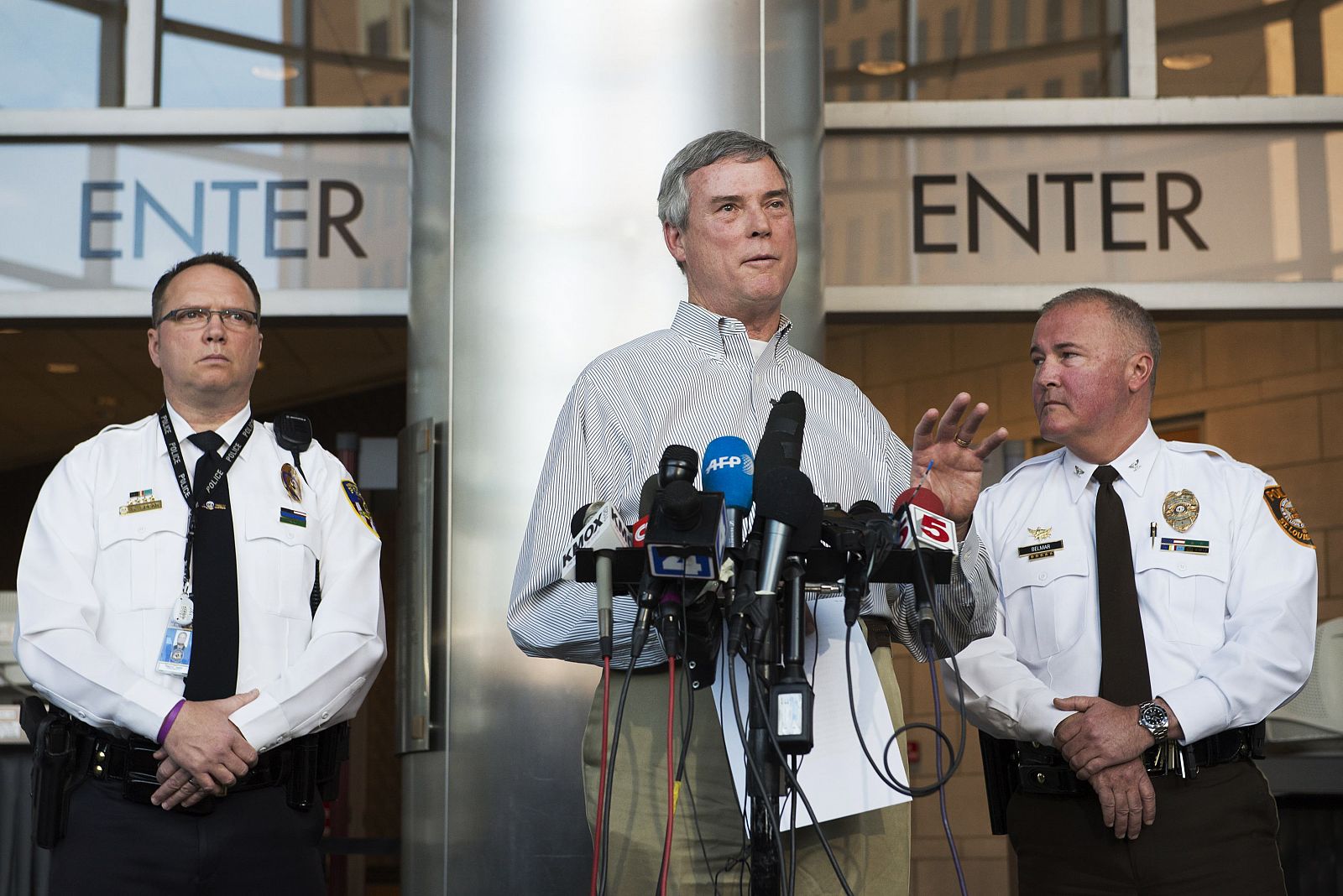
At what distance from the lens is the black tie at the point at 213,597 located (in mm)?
2580

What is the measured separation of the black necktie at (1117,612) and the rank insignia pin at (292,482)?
147 cm

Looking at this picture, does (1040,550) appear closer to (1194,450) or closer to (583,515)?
(1194,450)

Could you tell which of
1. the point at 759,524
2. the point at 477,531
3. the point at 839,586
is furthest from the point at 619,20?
the point at 759,524

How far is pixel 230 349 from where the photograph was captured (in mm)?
2842

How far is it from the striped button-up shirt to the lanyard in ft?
2.43

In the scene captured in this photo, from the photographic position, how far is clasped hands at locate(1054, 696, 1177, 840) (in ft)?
8.32

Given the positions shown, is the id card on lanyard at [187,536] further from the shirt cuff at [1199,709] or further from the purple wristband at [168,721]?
the shirt cuff at [1199,709]

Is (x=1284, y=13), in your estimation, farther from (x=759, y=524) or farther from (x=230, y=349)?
(x=759, y=524)

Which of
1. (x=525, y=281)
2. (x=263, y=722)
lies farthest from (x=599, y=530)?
(x=525, y=281)

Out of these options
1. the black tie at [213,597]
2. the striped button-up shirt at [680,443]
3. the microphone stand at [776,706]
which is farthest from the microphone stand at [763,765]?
the black tie at [213,597]

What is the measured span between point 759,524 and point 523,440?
6.65ft

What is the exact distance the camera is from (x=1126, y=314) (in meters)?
2.93

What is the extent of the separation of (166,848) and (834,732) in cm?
117

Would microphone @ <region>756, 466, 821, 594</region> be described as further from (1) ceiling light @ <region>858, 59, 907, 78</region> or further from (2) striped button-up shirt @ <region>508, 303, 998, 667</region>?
(1) ceiling light @ <region>858, 59, 907, 78</region>
